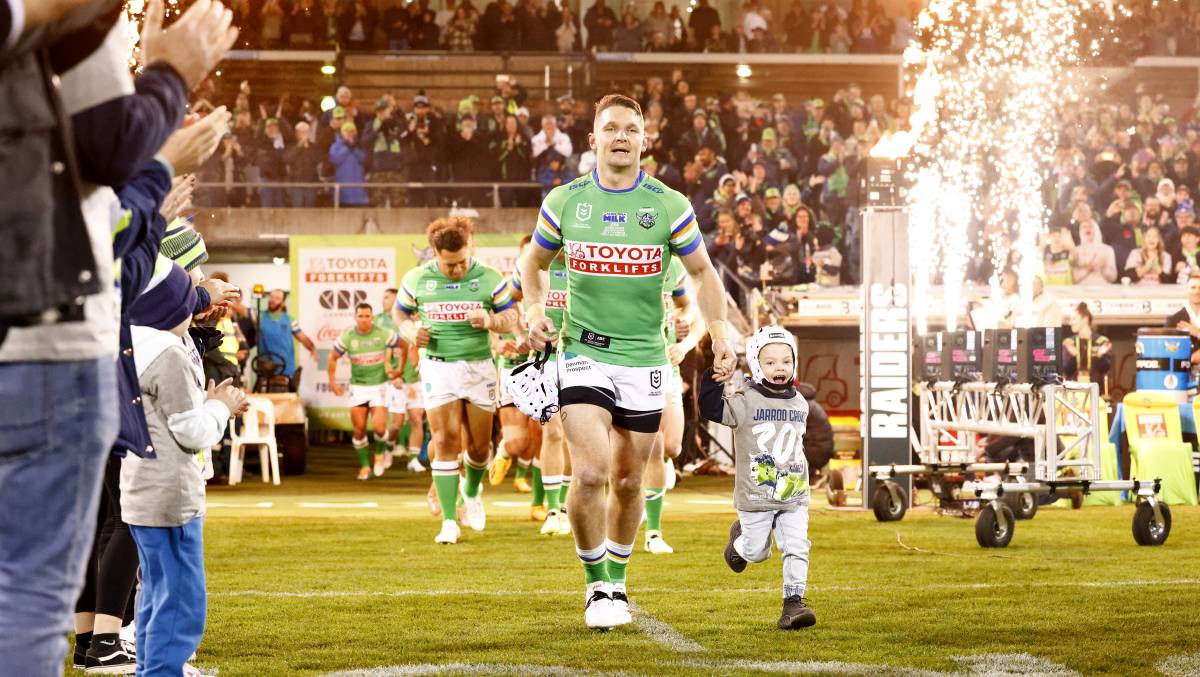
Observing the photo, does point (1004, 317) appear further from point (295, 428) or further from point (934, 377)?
point (295, 428)

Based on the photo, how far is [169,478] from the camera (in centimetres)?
457

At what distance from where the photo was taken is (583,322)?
22.2 feet

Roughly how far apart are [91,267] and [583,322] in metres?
4.07

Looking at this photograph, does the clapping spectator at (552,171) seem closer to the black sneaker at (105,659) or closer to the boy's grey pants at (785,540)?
the boy's grey pants at (785,540)

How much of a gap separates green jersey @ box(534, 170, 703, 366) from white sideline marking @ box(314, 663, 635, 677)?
166cm

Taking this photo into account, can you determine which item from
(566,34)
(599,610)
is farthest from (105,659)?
(566,34)

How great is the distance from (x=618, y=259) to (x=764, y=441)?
40.3 inches

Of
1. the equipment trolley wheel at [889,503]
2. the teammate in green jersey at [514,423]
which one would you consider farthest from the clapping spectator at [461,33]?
the equipment trolley wheel at [889,503]

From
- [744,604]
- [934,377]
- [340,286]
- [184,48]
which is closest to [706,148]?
[340,286]

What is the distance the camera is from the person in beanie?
4.41 metres

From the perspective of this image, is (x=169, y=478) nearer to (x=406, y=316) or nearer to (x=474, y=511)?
(x=406, y=316)

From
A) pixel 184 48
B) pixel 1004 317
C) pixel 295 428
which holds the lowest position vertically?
pixel 295 428

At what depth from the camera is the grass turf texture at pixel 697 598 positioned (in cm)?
Answer: 581

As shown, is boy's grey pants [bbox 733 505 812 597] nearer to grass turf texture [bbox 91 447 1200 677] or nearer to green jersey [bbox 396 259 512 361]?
grass turf texture [bbox 91 447 1200 677]
